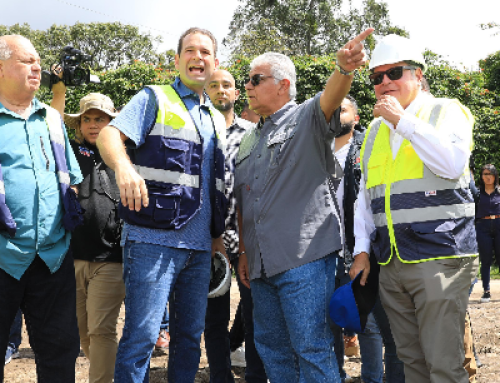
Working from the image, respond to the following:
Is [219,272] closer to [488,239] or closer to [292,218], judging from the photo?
[292,218]

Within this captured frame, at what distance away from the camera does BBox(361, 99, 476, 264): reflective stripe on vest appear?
8.95 feet

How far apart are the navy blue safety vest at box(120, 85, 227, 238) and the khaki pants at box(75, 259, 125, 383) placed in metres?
1.09

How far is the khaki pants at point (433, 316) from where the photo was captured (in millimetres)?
2648

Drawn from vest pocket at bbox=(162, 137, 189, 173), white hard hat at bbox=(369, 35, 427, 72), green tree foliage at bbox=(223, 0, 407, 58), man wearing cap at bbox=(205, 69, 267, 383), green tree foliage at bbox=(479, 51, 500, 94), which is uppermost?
green tree foliage at bbox=(223, 0, 407, 58)

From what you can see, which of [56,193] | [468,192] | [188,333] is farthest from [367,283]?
[56,193]

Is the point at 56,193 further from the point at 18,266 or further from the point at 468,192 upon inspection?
the point at 468,192

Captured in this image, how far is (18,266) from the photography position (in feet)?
9.24

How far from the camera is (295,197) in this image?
9.69 feet

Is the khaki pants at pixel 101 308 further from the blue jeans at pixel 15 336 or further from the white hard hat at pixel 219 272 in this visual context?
the blue jeans at pixel 15 336

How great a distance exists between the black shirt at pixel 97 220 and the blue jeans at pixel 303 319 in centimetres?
135

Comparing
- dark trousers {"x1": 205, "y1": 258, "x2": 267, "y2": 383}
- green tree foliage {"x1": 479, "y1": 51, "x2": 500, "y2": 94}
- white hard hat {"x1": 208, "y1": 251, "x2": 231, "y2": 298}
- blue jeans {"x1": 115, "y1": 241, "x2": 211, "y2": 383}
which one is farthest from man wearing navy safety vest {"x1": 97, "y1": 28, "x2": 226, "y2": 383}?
green tree foliage {"x1": 479, "y1": 51, "x2": 500, "y2": 94}

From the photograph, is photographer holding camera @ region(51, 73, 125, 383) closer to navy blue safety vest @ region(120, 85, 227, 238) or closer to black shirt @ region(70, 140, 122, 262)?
black shirt @ region(70, 140, 122, 262)

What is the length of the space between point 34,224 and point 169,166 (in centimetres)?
79

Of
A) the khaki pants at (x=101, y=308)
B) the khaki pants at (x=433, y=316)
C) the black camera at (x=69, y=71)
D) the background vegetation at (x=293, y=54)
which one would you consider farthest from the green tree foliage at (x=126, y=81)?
the khaki pants at (x=433, y=316)
